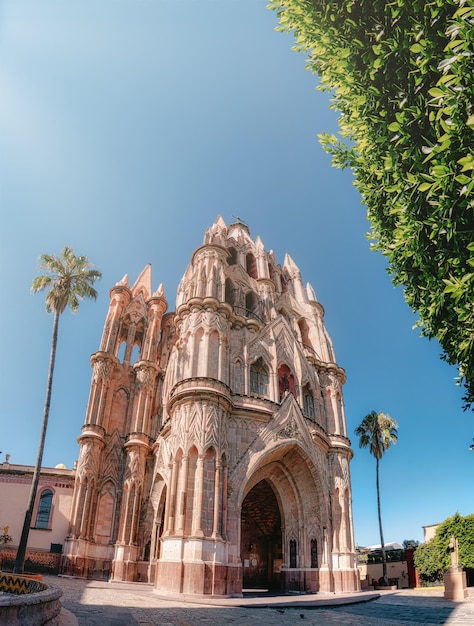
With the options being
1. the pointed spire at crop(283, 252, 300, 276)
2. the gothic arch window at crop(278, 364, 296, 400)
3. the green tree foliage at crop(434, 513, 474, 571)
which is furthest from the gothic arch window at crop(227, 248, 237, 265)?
the green tree foliage at crop(434, 513, 474, 571)

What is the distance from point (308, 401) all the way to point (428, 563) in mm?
19514

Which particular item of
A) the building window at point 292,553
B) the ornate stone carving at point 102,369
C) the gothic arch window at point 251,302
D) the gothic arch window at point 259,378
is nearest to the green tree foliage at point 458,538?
the building window at point 292,553

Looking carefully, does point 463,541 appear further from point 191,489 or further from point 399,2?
point 399,2

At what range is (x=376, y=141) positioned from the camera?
7.71m

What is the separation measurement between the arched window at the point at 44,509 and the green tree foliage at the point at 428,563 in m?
28.9

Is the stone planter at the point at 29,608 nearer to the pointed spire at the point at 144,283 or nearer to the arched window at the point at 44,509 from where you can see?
the arched window at the point at 44,509

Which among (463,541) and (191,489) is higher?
(191,489)

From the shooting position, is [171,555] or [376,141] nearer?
[376,141]

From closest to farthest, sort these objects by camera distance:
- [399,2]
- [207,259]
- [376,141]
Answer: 1. [399,2]
2. [376,141]
3. [207,259]

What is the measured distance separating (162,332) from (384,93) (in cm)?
2825

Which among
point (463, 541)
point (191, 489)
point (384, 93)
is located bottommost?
point (463, 541)

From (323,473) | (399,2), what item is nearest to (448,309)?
(399,2)

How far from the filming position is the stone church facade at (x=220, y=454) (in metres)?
17.4

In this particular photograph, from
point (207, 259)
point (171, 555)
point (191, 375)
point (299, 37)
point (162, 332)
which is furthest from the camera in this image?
point (162, 332)
